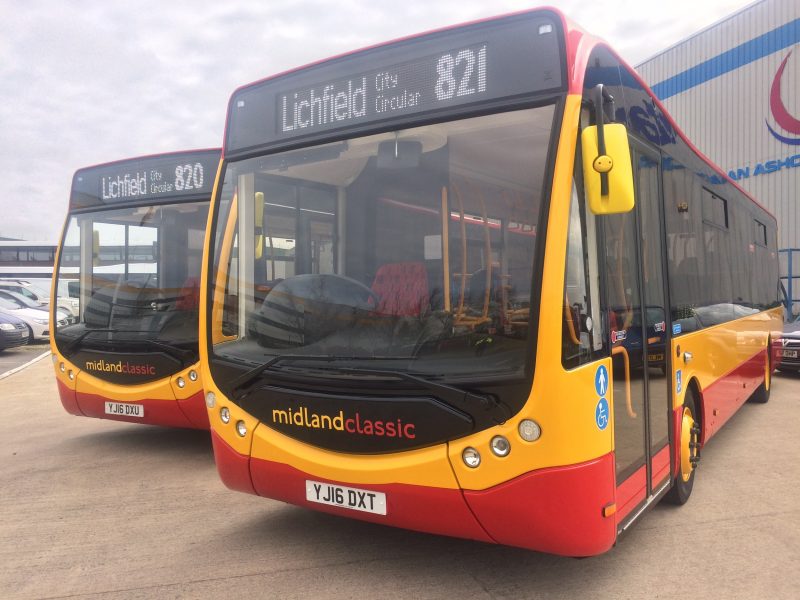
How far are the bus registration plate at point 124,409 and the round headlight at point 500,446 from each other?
4.25 metres

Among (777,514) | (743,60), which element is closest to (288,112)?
(777,514)

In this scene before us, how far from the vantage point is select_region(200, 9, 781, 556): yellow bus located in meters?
2.98

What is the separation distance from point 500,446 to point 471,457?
0.50 feet

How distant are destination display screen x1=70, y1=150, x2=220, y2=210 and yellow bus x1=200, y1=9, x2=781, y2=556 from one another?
7.98ft

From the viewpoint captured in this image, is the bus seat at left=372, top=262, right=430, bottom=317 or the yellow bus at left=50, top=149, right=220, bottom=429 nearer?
the bus seat at left=372, top=262, right=430, bottom=317

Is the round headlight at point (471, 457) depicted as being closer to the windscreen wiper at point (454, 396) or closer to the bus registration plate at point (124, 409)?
the windscreen wiper at point (454, 396)

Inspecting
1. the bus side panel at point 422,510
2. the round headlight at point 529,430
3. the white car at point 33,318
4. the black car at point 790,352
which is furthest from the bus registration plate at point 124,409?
the white car at point 33,318

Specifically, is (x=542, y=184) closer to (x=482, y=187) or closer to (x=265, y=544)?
(x=482, y=187)

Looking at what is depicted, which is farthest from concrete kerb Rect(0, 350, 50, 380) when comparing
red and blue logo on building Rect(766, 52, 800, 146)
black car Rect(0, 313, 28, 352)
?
red and blue logo on building Rect(766, 52, 800, 146)

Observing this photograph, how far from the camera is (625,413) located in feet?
11.3

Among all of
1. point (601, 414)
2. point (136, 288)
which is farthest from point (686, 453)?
point (136, 288)

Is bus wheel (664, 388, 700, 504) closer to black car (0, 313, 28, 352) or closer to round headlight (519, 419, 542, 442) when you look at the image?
round headlight (519, 419, 542, 442)

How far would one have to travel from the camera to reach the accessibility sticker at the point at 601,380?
10.1ft

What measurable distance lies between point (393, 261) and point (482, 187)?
59cm
